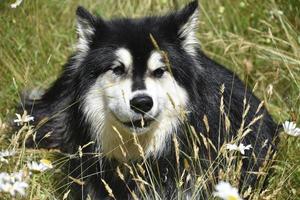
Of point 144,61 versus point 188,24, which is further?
point 188,24

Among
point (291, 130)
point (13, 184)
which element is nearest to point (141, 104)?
point (291, 130)

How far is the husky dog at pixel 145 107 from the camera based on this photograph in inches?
149

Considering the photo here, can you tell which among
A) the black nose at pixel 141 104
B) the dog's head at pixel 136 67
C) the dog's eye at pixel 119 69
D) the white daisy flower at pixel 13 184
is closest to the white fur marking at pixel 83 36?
the dog's head at pixel 136 67

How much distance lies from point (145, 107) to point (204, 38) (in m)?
2.27

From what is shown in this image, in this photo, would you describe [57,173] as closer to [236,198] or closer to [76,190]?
[76,190]

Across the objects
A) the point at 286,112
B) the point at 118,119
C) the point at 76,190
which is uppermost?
the point at 118,119

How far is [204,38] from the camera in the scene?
228 inches

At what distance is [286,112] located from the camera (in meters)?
4.82

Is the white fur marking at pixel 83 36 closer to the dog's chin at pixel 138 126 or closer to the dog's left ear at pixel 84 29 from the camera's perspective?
the dog's left ear at pixel 84 29

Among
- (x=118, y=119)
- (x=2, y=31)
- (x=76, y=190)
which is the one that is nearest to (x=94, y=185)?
(x=76, y=190)

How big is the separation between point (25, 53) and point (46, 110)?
91cm

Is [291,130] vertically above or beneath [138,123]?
beneath

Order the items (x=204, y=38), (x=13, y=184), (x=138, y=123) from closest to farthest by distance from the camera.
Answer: (x=13, y=184) < (x=138, y=123) < (x=204, y=38)

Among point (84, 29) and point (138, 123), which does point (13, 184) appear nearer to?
point (138, 123)
